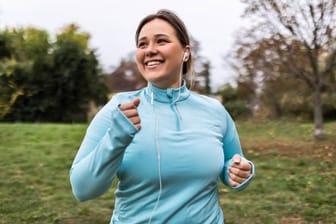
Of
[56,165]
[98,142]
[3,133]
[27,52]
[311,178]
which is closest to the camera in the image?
[98,142]

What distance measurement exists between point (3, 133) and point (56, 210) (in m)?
6.31

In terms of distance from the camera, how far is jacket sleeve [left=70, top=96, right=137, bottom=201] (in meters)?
1.19

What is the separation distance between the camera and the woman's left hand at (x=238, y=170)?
150cm

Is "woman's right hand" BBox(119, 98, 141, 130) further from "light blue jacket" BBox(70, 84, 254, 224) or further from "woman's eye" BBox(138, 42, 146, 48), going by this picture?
"woman's eye" BBox(138, 42, 146, 48)

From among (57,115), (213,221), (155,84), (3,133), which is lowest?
(57,115)

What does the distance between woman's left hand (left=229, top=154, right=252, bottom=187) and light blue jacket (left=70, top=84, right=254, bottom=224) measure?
3 cm

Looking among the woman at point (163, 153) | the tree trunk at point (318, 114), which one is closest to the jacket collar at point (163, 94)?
the woman at point (163, 153)

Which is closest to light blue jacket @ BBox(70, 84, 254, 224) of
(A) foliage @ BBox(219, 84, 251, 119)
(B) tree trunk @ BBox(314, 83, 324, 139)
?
(B) tree trunk @ BBox(314, 83, 324, 139)

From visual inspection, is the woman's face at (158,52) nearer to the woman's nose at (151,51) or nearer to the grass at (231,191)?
the woman's nose at (151,51)

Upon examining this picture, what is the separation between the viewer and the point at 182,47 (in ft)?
5.14

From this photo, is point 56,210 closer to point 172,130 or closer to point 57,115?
point 172,130

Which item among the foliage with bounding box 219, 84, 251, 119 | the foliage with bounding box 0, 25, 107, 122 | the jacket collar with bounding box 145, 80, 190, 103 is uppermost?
the jacket collar with bounding box 145, 80, 190, 103

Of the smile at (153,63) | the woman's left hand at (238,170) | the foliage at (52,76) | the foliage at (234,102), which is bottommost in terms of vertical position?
the foliage at (234,102)

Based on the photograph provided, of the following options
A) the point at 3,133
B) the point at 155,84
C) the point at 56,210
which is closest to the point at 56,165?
the point at 56,210
